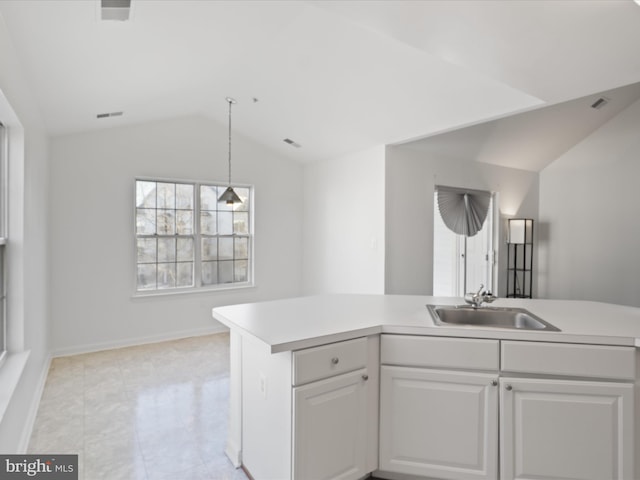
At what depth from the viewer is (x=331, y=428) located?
5.71ft

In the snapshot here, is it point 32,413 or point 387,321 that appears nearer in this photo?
point 387,321

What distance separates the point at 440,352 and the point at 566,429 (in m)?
0.66

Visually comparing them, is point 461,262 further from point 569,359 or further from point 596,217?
point 569,359

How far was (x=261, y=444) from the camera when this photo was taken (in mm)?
1886

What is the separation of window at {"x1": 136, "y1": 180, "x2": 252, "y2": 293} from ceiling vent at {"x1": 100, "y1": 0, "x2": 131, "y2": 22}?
270 cm

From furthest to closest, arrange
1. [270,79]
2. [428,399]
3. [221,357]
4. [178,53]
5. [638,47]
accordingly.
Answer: [221,357]
[270,79]
[178,53]
[638,47]
[428,399]

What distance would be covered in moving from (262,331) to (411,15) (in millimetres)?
1768

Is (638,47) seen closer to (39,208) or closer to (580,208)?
(580,208)

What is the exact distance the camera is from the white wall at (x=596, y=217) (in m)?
4.99

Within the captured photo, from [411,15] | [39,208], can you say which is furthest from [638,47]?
[39,208]

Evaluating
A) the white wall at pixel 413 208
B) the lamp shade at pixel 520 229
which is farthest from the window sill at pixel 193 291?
the lamp shade at pixel 520 229

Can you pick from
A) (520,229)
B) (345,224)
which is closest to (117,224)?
(345,224)

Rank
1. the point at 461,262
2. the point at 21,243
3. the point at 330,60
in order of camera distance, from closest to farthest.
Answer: the point at 21,243, the point at 330,60, the point at 461,262

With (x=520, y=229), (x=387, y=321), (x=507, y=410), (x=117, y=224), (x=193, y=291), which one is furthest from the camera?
(x=520, y=229)
